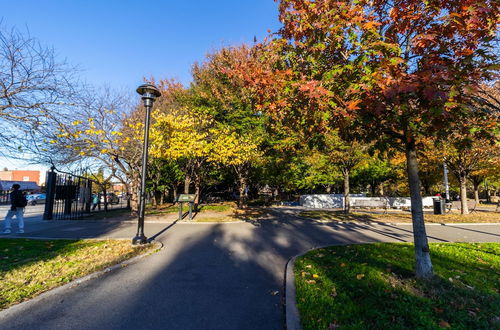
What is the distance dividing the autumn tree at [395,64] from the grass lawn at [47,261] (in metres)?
5.24

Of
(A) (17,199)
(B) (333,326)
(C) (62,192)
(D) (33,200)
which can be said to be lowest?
(D) (33,200)

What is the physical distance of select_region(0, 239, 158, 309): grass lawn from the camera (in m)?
4.05

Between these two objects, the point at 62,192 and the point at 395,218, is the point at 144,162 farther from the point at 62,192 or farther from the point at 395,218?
the point at 395,218

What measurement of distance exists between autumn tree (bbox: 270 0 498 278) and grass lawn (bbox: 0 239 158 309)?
17.2 ft

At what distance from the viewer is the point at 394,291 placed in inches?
150

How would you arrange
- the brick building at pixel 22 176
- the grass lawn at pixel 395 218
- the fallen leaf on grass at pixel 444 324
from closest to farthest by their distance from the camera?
the fallen leaf on grass at pixel 444 324 → the grass lawn at pixel 395 218 → the brick building at pixel 22 176

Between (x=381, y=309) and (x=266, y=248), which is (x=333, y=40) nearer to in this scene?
(x=381, y=309)

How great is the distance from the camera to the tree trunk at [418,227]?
4277mm

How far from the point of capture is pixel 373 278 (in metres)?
4.32

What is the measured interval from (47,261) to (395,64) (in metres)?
7.82

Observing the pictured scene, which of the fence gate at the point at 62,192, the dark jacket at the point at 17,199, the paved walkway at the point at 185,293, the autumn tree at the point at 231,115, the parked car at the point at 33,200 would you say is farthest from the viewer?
the parked car at the point at 33,200

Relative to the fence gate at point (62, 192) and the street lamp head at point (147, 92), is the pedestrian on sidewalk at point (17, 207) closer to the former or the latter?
the fence gate at point (62, 192)

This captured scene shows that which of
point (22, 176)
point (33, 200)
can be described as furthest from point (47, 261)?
point (22, 176)

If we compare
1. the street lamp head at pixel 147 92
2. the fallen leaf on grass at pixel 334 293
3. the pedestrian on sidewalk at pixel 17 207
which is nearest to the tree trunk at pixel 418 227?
the fallen leaf on grass at pixel 334 293
